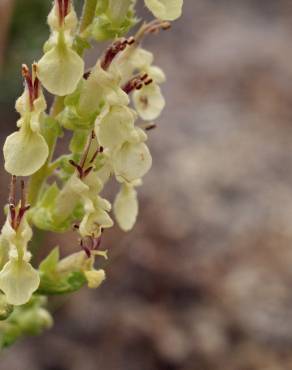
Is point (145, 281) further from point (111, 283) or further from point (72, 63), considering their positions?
point (72, 63)

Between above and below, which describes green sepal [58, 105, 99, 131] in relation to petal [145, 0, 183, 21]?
below

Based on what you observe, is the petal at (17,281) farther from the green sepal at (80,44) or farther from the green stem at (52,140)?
the green sepal at (80,44)

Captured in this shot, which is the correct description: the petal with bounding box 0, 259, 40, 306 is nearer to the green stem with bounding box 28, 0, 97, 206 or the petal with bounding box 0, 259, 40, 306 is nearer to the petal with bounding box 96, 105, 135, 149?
the green stem with bounding box 28, 0, 97, 206

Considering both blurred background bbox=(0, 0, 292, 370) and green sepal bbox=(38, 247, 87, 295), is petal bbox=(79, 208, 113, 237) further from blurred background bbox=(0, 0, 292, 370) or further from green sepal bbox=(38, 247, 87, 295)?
blurred background bbox=(0, 0, 292, 370)

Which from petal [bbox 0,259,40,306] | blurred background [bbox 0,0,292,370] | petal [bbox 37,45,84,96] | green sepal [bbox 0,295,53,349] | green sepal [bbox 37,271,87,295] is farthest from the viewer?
blurred background [bbox 0,0,292,370]

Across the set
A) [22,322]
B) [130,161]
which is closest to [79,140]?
[130,161]

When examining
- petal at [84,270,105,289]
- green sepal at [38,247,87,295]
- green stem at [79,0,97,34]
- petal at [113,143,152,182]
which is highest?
green stem at [79,0,97,34]

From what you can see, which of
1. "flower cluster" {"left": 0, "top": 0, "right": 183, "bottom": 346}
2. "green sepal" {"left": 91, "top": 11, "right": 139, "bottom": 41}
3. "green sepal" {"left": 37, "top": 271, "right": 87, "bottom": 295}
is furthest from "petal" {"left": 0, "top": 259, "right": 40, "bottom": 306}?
"green sepal" {"left": 91, "top": 11, "right": 139, "bottom": 41}

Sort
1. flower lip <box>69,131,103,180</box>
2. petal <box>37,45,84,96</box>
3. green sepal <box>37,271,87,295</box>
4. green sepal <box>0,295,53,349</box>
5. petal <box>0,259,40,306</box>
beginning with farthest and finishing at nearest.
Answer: green sepal <box>0,295,53,349</box> → green sepal <box>37,271,87,295</box> → flower lip <box>69,131,103,180</box> → petal <box>0,259,40,306</box> → petal <box>37,45,84,96</box>

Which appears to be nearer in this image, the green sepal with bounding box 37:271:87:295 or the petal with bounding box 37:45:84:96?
the petal with bounding box 37:45:84:96
